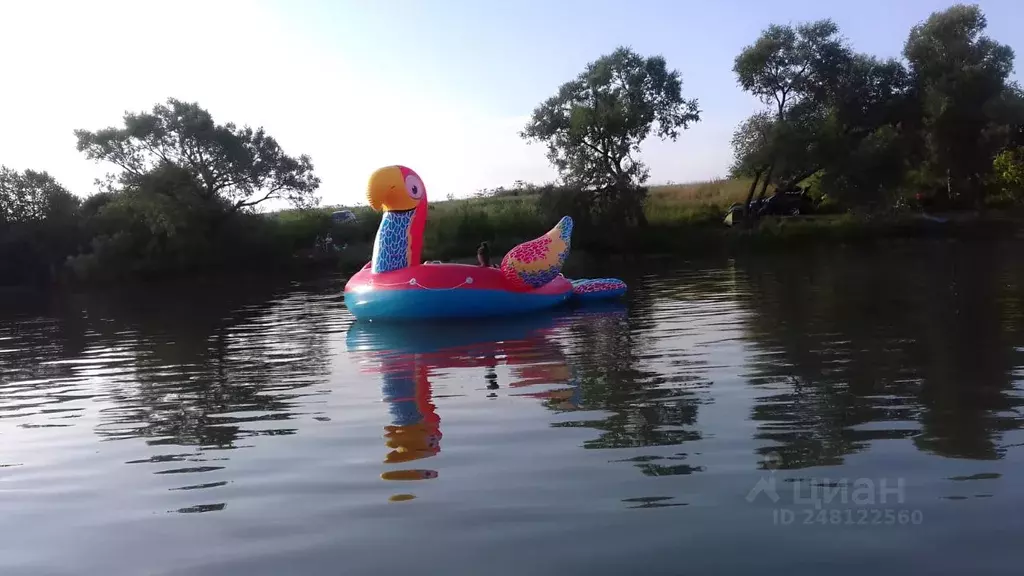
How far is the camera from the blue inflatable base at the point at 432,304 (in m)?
14.7

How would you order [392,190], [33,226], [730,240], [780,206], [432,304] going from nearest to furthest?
1. [432,304]
2. [392,190]
3. [33,226]
4. [730,240]
5. [780,206]

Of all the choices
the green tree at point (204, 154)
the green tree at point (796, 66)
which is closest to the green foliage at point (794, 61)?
the green tree at point (796, 66)

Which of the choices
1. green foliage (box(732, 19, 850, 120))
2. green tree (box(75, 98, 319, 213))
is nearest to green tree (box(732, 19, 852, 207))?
green foliage (box(732, 19, 850, 120))

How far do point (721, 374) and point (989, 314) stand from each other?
19.8 feet

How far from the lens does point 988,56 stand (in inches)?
1636

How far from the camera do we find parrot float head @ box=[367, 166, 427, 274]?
15.5 m

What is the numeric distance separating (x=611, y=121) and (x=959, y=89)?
17.1 m

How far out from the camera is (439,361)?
34.7ft

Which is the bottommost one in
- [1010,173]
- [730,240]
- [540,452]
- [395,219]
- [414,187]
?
[540,452]

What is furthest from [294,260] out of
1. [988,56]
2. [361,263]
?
[988,56]

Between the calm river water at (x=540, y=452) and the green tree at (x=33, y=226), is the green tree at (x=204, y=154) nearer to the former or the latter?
the green tree at (x=33, y=226)

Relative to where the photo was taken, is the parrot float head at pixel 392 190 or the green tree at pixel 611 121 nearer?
the parrot float head at pixel 392 190

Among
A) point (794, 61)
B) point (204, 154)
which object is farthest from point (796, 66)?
point (204, 154)

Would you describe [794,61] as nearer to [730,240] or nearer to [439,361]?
[730,240]
